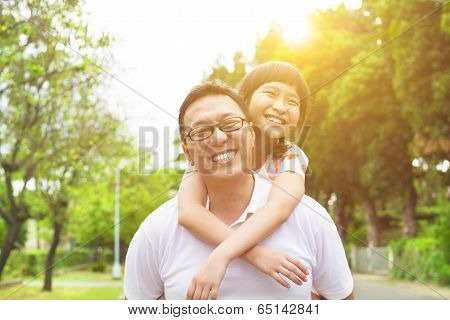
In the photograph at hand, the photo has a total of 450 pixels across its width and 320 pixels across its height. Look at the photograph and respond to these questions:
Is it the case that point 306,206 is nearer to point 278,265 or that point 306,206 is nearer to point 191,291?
point 278,265

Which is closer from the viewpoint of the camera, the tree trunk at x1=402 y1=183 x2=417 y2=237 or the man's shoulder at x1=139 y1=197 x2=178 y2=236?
the man's shoulder at x1=139 y1=197 x2=178 y2=236

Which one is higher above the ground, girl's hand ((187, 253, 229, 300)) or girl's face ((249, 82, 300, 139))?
girl's face ((249, 82, 300, 139))

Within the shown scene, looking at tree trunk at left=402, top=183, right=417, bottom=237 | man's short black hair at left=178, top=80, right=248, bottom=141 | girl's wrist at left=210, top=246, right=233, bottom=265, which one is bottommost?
girl's wrist at left=210, top=246, right=233, bottom=265

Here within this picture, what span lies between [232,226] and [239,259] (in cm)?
10

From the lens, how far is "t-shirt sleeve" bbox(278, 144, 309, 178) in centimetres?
215

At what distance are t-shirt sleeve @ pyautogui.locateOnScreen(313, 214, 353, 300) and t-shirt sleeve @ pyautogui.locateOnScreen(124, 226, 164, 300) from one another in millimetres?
449

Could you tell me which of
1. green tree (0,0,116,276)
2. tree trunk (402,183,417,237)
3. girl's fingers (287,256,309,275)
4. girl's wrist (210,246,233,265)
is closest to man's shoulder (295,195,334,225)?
girl's fingers (287,256,309,275)

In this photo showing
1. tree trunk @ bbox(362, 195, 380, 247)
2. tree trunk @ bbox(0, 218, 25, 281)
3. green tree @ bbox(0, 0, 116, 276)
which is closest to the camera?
green tree @ bbox(0, 0, 116, 276)

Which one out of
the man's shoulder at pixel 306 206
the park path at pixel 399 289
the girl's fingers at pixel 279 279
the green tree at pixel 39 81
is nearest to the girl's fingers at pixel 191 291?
the girl's fingers at pixel 279 279

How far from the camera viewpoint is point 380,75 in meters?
16.5

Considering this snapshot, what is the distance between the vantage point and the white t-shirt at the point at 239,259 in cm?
175

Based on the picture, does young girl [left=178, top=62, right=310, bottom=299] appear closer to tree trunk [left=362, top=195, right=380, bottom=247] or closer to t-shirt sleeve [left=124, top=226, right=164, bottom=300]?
t-shirt sleeve [left=124, top=226, right=164, bottom=300]

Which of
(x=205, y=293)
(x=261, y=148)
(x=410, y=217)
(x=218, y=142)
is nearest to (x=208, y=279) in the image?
(x=205, y=293)
